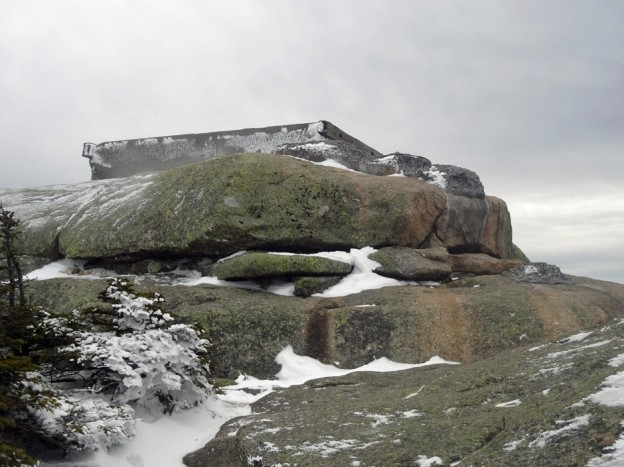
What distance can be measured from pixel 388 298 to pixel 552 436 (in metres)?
7.31

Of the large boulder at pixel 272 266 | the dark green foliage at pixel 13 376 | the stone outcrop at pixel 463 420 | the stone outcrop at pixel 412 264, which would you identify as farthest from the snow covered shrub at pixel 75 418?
the stone outcrop at pixel 412 264

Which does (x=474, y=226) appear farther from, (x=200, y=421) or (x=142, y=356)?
(x=142, y=356)

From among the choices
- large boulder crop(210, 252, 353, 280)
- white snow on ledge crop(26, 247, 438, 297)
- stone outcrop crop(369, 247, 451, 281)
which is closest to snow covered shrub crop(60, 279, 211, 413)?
large boulder crop(210, 252, 353, 280)

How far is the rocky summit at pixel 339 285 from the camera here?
544cm

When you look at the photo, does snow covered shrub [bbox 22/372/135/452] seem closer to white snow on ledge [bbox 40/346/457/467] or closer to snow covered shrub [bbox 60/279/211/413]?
white snow on ledge [bbox 40/346/457/467]

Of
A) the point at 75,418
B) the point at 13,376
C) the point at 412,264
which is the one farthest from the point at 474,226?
the point at 13,376

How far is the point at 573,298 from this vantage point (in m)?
11.3

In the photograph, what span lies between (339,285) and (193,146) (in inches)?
426

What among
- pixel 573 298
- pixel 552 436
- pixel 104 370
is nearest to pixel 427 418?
pixel 552 436

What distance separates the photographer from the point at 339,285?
11.9 metres

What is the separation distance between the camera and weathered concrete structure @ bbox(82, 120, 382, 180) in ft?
58.1

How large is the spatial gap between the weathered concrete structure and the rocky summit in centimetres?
66

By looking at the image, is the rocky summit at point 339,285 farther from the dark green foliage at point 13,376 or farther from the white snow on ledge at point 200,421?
the dark green foliage at point 13,376

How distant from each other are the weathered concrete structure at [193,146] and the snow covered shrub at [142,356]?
33.3ft
